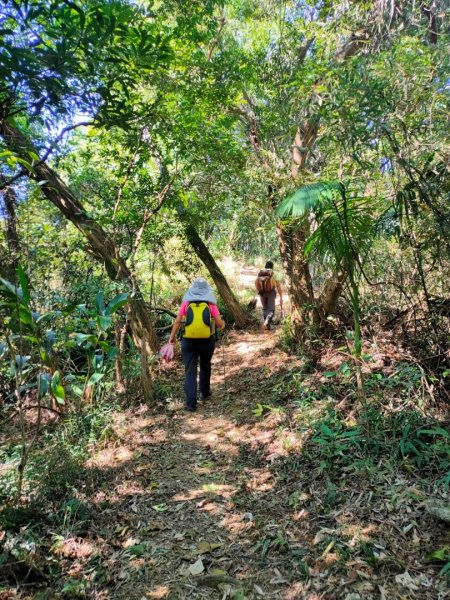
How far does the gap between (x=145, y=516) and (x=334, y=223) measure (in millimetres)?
3135

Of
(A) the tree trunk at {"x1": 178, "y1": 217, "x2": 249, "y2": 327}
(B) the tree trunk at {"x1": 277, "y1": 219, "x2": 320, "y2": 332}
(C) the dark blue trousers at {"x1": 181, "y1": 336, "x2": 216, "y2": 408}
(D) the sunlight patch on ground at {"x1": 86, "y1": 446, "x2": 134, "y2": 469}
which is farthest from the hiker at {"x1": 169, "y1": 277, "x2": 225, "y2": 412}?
(A) the tree trunk at {"x1": 178, "y1": 217, "x2": 249, "y2": 327}

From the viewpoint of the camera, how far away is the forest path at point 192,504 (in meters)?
2.50

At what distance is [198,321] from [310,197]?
2.41 m

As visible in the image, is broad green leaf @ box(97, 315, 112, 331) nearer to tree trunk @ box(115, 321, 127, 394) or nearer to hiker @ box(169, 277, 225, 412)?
hiker @ box(169, 277, 225, 412)

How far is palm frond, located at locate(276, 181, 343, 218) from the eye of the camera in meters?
3.40

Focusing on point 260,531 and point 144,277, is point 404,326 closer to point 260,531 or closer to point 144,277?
point 260,531

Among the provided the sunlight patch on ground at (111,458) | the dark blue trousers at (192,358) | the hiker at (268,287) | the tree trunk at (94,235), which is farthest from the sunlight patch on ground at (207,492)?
the hiker at (268,287)

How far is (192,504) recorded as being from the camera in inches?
131

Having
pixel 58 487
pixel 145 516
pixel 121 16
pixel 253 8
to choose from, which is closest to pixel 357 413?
pixel 145 516

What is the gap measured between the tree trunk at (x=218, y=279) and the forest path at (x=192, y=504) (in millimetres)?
4504

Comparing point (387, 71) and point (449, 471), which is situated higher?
point (387, 71)

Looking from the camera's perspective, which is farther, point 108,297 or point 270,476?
point 108,297

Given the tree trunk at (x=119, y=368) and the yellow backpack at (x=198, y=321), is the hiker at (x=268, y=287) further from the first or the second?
the tree trunk at (x=119, y=368)

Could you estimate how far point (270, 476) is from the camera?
3566 mm
